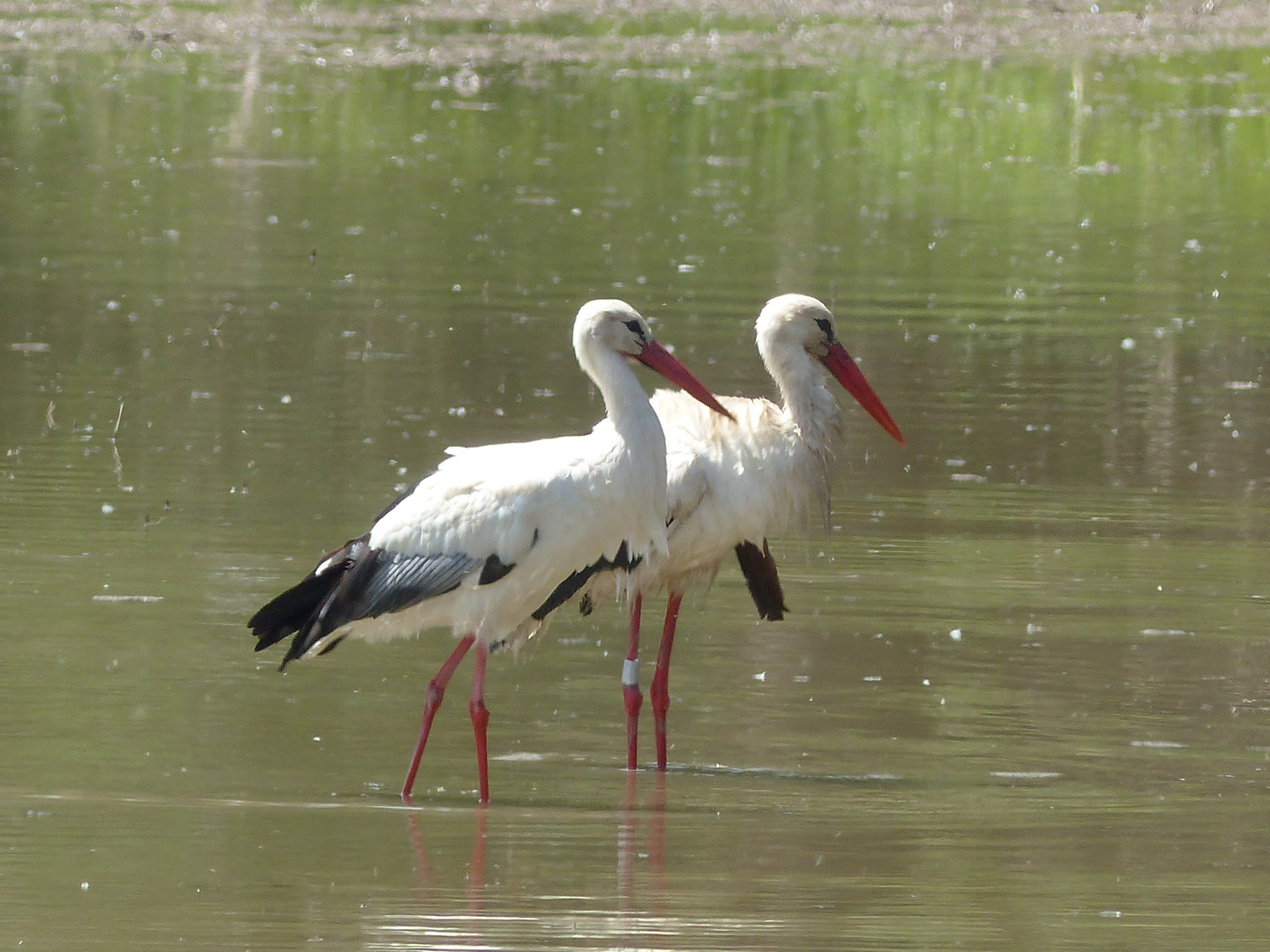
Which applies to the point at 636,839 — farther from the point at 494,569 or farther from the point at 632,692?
the point at 632,692

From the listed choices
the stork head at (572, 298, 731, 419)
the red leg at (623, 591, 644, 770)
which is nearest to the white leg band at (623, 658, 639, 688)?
the red leg at (623, 591, 644, 770)

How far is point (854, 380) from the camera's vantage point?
845 cm

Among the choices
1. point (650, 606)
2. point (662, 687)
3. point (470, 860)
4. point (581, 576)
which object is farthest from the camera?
point (650, 606)

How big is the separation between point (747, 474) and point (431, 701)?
1390mm

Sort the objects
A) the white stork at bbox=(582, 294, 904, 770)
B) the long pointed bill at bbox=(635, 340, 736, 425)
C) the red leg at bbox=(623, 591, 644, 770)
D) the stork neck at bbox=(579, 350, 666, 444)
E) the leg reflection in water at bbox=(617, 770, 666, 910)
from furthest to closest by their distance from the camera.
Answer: the white stork at bbox=(582, 294, 904, 770)
the long pointed bill at bbox=(635, 340, 736, 425)
the red leg at bbox=(623, 591, 644, 770)
the stork neck at bbox=(579, 350, 666, 444)
the leg reflection in water at bbox=(617, 770, 666, 910)

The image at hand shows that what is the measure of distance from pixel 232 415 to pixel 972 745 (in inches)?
216

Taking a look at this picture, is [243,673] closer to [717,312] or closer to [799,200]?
[717,312]

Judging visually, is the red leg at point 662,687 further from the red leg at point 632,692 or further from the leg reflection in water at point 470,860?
the leg reflection in water at point 470,860

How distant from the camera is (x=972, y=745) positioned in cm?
731

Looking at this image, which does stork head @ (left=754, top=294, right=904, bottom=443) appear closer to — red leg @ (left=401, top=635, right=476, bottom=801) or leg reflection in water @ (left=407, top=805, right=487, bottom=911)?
red leg @ (left=401, top=635, right=476, bottom=801)

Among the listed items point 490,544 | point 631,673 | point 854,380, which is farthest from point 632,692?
point 854,380

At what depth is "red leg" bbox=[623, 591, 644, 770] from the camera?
7.29 metres

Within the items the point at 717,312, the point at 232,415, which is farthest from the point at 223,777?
the point at 717,312

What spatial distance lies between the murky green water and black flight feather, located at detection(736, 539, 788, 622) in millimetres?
221
